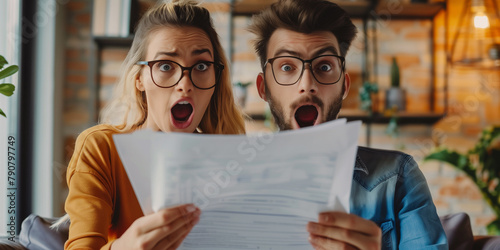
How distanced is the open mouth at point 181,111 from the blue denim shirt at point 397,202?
0.38 m

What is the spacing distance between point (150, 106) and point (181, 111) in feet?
0.21

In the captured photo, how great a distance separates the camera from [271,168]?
2.01ft

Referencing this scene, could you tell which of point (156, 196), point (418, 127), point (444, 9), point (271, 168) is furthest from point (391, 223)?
point (444, 9)

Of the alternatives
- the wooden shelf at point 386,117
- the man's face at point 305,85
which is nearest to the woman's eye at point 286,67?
the man's face at point 305,85

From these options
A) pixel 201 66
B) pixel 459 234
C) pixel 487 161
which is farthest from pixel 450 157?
pixel 201 66

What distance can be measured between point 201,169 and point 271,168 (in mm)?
96

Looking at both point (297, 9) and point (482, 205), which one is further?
point (482, 205)

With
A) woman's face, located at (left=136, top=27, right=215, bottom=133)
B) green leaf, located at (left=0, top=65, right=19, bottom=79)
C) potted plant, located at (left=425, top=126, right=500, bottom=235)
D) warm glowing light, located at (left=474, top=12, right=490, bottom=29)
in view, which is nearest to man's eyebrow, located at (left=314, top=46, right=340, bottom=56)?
woman's face, located at (left=136, top=27, right=215, bottom=133)

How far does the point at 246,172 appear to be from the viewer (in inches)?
24.1

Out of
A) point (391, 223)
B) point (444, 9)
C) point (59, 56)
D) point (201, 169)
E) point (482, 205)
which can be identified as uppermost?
point (444, 9)

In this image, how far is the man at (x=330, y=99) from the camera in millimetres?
906

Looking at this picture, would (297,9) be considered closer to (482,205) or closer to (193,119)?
(193,119)

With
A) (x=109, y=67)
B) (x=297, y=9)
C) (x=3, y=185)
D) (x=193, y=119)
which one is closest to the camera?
(x=193, y=119)

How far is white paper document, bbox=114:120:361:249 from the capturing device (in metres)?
0.59
